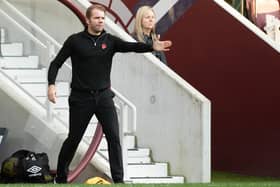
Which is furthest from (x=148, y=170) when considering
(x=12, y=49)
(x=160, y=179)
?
(x=12, y=49)

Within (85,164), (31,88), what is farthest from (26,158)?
(31,88)

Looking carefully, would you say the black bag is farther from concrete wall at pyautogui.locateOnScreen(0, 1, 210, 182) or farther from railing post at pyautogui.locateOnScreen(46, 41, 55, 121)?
concrete wall at pyautogui.locateOnScreen(0, 1, 210, 182)

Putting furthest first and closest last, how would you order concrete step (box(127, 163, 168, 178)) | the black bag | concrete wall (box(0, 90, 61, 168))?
concrete step (box(127, 163, 168, 178)), concrete wall (box(0, 90, 61, 168)), the black bag

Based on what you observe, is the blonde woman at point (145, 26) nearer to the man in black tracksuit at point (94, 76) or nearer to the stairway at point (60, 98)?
the stairway at point (60, 98)

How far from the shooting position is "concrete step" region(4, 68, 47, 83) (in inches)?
573

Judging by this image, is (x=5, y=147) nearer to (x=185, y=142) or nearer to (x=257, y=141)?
(x=185, y=142)

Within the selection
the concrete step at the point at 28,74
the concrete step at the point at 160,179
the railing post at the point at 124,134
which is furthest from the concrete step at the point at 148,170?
the concrete step at the point at 28,74

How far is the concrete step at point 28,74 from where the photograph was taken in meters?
14.5

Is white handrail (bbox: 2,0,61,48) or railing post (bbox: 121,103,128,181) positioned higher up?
white handrail (bbox: 2,0,61,48)

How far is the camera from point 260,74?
1609cm

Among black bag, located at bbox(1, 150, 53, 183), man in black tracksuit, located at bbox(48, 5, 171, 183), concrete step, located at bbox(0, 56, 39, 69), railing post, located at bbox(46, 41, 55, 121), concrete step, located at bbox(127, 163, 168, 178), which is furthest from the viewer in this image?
concrete step, located at bbox(0, 56, 39, 69)

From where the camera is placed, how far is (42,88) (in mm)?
14531

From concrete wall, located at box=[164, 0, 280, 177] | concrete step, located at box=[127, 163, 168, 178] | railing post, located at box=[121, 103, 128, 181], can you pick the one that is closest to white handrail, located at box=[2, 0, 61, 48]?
railing post, located at box=[121, 103, 128, 181]

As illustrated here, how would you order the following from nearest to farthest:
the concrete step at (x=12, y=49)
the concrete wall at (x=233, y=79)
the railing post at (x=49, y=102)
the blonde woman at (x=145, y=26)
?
the railing post at (x=49, y=102) < the blonde woman at (x=145, y=26) < the concrete step at (x=12, y=49) < the concrete wall at (x=233, y=79)
